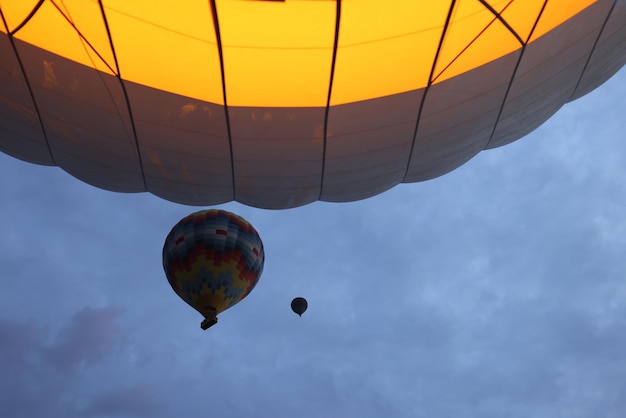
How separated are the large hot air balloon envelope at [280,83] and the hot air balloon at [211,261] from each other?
9.08 feet

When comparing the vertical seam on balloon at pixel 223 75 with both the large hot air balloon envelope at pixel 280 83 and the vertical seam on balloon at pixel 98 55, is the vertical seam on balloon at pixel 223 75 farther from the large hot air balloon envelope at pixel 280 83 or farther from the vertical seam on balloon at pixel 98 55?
the vertical seam on balloon at pixel 98 55

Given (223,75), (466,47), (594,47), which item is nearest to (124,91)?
(223,75)

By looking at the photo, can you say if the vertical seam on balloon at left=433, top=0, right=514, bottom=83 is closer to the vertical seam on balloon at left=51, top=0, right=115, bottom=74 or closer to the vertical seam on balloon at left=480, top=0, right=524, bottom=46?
the vertical seam on balloon at left=480, top=0, right=524, bottom=46

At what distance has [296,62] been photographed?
12000 mm

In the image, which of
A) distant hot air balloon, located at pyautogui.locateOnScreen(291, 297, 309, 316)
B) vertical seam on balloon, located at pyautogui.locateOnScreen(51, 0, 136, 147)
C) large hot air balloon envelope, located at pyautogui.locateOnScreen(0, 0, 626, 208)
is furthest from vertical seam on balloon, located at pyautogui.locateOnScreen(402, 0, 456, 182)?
distant hot air balloon, located at pyautogui.locateOnScreen(291, 297, 309, 316)

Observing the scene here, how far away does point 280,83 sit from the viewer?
12.3 m

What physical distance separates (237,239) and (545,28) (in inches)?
384

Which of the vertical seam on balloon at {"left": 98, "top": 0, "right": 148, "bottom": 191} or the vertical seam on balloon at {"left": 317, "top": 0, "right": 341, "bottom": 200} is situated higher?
the vertical seam on balloon at {"left": 317, "top": 0, "right": 341, "bottom": 200}

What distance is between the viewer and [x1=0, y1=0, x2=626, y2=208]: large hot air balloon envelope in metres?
11.4

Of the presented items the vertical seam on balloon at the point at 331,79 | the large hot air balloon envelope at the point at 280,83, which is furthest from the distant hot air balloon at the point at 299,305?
the vertical seam on balloon at the point at 331,79

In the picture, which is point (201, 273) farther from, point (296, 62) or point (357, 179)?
point (296, 62)

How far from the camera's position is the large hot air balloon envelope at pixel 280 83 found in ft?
37.4

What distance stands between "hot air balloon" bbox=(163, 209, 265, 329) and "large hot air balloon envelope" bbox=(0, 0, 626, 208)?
9.08 ft

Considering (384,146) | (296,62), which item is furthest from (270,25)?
(384,146)
